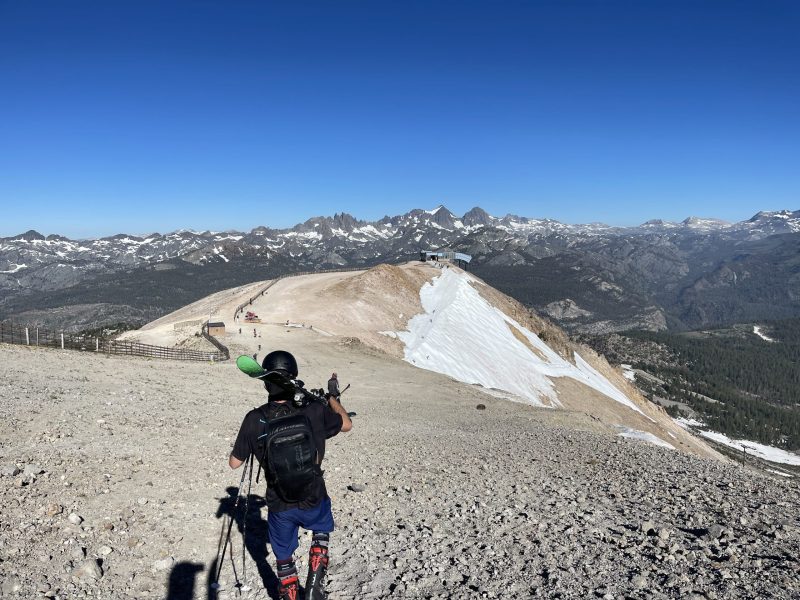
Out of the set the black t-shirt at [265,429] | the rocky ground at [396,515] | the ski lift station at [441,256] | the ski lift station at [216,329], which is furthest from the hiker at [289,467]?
the ski lift station at [441,256]

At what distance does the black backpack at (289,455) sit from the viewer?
597 centimetres

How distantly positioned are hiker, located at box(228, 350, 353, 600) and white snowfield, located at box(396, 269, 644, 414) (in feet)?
152

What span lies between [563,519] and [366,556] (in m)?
3.88

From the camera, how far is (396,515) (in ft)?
33.5

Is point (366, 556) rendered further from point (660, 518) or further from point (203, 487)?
point (660, 518)

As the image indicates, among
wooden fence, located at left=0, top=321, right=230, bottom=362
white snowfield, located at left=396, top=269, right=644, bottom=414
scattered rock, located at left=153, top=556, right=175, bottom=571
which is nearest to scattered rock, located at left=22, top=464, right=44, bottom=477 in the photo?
scattered rock, located at left=153, top=556, right=175, bottom=571

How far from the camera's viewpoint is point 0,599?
6.29 metres

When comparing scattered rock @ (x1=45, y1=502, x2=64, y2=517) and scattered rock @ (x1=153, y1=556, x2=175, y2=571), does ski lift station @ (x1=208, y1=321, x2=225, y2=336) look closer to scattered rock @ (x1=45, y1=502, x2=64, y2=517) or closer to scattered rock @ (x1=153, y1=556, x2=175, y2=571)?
Answer: scattered rock @ (x1=45, y1=502, x2=64, y2=517)

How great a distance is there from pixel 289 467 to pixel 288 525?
Answer: 0.96m

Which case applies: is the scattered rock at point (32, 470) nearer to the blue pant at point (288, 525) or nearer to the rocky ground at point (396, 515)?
the rocky ground at point (396, 515)

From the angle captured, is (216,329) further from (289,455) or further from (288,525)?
(289,455)

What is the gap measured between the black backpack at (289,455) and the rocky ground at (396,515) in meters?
2.20

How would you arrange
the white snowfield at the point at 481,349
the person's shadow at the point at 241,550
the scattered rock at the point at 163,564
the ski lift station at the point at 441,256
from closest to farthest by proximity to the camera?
1. the person's shadow at the point at 241,550
2. the scattered rock at the point at 163,564
3. the white snowfield at the point at 481,349
4. the ski lift station at the point at 441,256

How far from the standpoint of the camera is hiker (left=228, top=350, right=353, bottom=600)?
19.7 ft
